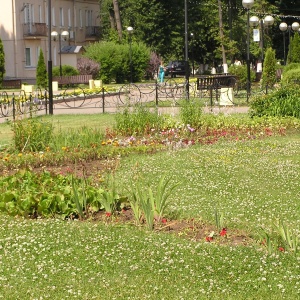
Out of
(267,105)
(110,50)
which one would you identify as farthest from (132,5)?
(267,105)

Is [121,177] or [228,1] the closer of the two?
[121,177]

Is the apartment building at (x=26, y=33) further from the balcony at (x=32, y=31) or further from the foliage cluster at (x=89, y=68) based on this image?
the foliage cluster at (x=89, y=68)

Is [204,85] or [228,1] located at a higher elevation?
[228,1]

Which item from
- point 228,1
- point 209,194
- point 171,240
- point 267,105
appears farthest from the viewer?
point 228,1

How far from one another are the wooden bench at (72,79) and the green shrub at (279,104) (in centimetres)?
2339

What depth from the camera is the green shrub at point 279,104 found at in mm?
17203

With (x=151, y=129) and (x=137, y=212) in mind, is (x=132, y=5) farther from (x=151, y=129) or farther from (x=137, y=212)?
(x=137, y=212)

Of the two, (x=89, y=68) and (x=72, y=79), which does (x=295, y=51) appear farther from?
(x=89, y=68)

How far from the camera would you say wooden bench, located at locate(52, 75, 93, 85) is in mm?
40600

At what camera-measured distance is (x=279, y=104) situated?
17391 millimetres

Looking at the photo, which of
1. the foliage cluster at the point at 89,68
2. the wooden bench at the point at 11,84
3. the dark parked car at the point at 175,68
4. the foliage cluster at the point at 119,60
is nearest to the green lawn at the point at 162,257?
the wooden bench at the point at 11,84

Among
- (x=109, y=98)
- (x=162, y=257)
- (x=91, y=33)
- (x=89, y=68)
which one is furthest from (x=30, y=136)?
(x=91, y=33)

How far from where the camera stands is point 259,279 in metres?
5.97

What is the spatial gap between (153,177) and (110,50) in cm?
3590
